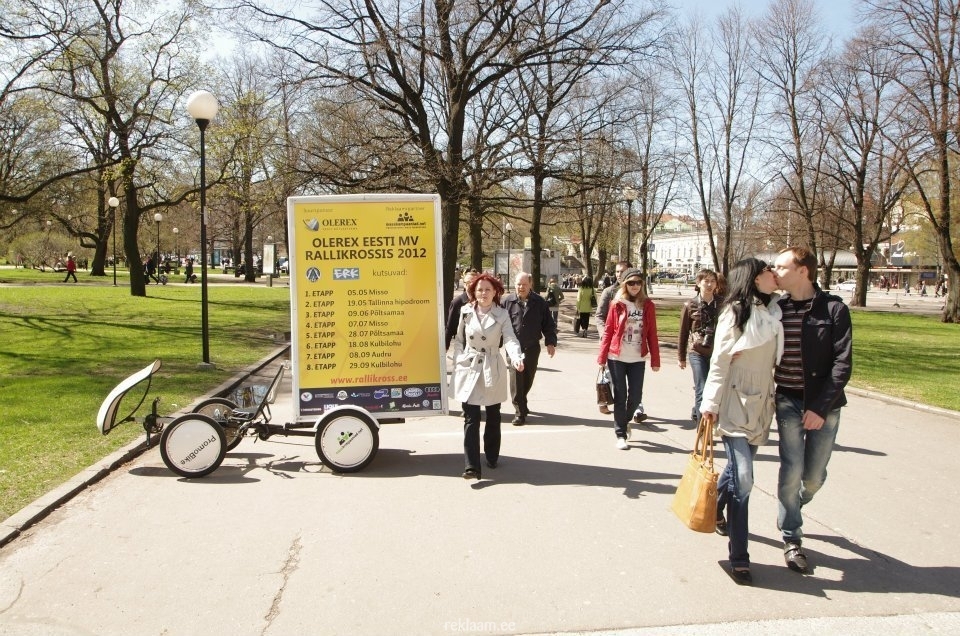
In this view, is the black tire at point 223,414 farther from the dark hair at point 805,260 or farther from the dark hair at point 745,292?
the dark hair at point 805,260

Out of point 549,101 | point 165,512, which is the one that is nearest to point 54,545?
point 165,512

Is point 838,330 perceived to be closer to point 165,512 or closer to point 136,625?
point 136,625

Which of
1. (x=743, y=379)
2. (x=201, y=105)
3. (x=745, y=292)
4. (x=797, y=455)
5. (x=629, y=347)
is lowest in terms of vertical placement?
(x=797, y=455)

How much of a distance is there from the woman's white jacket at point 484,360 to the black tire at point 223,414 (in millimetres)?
2014

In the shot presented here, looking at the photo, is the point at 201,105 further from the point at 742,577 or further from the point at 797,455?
the point at 742,577

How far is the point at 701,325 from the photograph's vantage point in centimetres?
768

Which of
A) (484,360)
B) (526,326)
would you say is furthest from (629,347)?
(484,360)

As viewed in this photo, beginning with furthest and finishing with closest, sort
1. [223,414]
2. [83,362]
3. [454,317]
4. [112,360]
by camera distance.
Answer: [112,360] < [83,362] < [454,317] < [223,414]

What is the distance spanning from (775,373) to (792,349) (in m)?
0.19

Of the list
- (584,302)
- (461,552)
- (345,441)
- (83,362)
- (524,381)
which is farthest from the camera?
(584,302)

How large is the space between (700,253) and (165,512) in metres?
121

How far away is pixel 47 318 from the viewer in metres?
18.8

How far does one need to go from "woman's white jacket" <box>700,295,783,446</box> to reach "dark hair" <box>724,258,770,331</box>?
1.1 inches

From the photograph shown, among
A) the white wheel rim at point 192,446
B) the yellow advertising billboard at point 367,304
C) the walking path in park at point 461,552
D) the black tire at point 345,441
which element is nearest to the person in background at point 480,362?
the walking path in park at point 461,552
